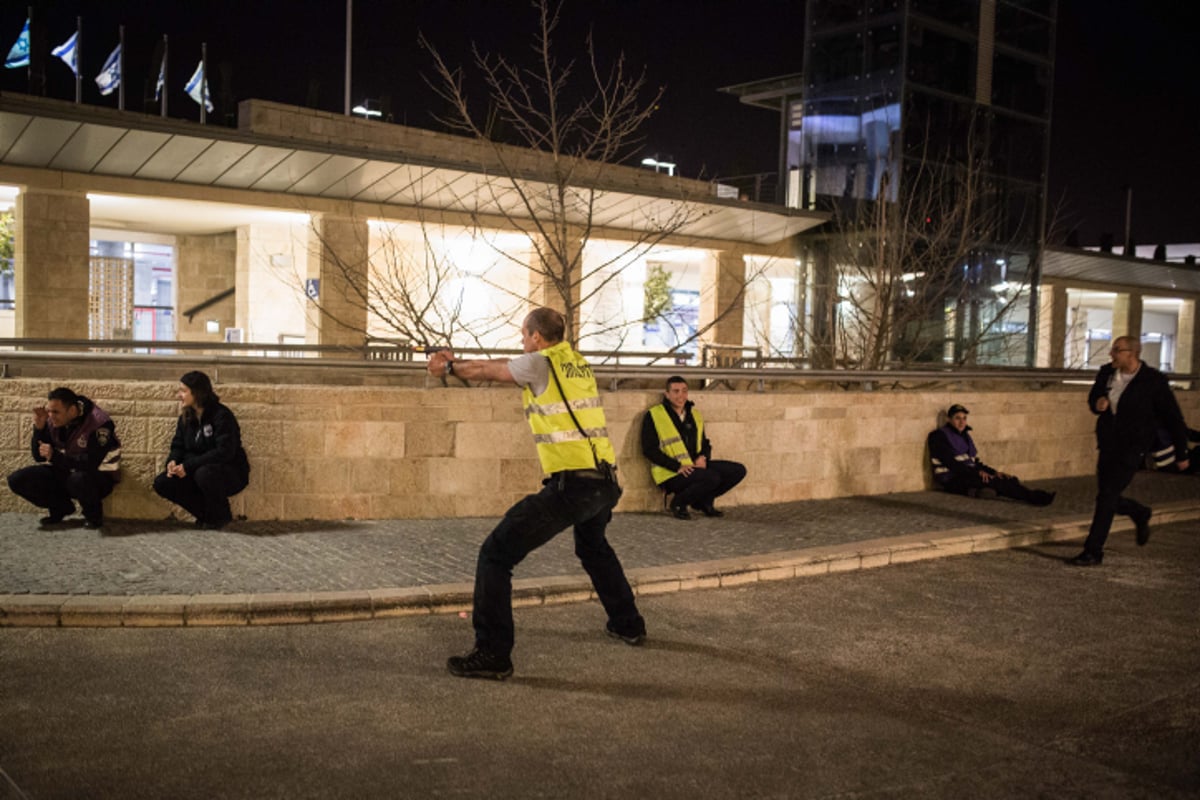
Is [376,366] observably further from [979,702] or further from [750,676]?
[979,702]

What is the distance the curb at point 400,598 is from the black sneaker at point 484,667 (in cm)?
137

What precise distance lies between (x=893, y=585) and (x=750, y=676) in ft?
9.52

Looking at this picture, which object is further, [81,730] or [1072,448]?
[1072,448]

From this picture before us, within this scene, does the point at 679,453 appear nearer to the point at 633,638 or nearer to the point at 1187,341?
the point at 633,638

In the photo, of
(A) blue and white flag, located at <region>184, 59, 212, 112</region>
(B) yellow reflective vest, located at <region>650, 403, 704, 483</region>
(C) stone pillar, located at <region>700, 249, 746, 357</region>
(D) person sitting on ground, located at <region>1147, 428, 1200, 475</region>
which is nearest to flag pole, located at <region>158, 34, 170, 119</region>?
(A) blue and white flag, located at <region>184, 59, 212, 112</region>

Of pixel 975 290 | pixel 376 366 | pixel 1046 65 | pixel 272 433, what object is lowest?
pixel 272 433

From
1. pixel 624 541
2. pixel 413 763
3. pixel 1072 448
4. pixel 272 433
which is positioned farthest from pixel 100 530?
pixel 1072 448

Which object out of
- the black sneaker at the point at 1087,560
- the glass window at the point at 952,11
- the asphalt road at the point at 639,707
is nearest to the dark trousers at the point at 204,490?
the asphalt road at the point at 639,707

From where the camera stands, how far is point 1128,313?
3897cm

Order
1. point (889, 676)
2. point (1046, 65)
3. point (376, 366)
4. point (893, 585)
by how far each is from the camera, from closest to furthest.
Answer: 1. point (889, 676)
2. point (893, 585)
3. point (376, 366)
4. point (1046, 65)

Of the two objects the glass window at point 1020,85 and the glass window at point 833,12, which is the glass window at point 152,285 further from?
the glass window at point 1020,85

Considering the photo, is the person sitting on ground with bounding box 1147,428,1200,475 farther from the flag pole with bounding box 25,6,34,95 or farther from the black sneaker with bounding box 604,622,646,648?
the flag pole with bounding box 25,6,34,95

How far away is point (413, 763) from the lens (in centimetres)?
444

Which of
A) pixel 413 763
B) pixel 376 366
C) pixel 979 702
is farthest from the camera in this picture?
pixel 376 366
